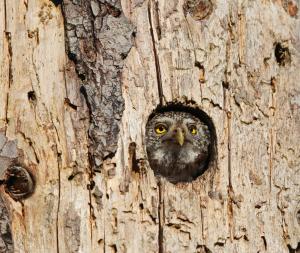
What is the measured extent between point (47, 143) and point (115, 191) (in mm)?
498

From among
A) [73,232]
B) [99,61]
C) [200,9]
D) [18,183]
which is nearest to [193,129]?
[200,9]

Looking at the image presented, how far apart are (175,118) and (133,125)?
77 cm

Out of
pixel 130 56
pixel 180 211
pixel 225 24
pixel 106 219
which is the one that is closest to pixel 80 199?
pixel 106 219

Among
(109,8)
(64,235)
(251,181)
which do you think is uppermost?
(109,8)

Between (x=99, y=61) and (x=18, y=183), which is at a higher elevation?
(x=99, y=61)

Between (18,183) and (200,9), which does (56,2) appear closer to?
(200,9)

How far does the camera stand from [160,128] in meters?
5.26

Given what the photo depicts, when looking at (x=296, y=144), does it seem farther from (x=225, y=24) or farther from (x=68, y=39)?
(x=68, y=39)

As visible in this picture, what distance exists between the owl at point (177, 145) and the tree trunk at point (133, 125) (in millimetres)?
380

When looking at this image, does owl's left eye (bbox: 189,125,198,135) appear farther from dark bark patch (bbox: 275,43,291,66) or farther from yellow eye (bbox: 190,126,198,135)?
dark bark patch (bbox: 275,43,291,66)

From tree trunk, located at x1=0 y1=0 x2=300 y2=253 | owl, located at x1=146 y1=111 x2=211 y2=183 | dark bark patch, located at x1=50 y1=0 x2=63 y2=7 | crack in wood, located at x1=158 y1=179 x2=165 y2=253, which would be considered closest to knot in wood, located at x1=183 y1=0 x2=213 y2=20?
tree trunk, located at x1=0 y1=0 x2=300 y2=253

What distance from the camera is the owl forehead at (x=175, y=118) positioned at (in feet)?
16.2

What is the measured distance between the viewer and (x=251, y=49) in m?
4.65

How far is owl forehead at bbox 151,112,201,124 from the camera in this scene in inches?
194
